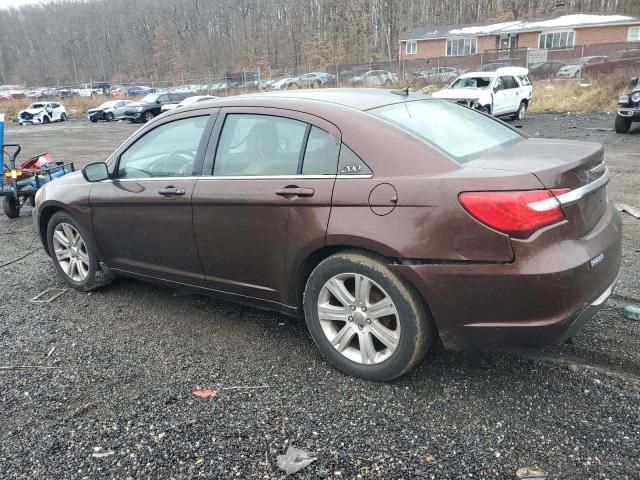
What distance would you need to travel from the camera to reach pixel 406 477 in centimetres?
234

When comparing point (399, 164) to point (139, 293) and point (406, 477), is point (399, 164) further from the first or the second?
point (139, 293)

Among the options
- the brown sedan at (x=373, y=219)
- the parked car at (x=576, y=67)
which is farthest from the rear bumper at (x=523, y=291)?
the parked car at (x=576, y=67)

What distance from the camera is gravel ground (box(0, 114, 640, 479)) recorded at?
2.47 meters

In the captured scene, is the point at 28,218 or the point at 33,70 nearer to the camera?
the point at 28,218

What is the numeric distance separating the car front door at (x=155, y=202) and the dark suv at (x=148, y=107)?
2758 cm

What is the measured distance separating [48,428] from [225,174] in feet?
5.86

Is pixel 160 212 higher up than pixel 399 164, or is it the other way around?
pixel 399 164

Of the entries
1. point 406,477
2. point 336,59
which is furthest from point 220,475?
point 336,59

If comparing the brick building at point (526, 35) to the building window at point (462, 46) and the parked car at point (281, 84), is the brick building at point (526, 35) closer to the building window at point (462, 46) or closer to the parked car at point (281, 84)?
the building window at point (462, 46)

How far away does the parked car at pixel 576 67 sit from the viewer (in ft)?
95.8

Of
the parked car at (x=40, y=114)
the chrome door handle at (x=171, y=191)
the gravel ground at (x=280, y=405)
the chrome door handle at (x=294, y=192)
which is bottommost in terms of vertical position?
the parked car at (x=40, y=114)

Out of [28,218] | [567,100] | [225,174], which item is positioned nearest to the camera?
[225,174]

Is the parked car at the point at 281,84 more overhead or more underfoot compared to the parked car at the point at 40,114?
more overhead

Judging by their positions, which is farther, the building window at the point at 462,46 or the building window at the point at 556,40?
the building window at the point at 462,46
